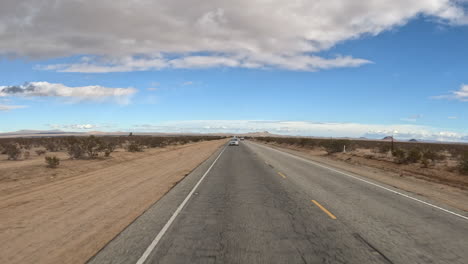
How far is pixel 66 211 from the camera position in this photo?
29.6ft

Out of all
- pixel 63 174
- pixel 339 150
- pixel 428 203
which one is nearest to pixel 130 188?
pixel 63 174

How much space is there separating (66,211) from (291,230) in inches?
236

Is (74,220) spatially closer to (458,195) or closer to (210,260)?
(210,260)

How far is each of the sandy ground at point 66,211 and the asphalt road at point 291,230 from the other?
0.59m

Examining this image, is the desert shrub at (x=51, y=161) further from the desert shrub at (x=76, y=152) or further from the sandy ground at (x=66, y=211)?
the desert shrub at (x=76, y=152)

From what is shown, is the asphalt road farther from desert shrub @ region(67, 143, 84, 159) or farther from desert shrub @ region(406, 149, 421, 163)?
desert shrub @ region(67, 143, 84, 159)

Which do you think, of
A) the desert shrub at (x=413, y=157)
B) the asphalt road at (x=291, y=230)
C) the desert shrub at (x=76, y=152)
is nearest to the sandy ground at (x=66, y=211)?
the asphalt road at (x=291, y=230)

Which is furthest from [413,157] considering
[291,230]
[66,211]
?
[66,211]

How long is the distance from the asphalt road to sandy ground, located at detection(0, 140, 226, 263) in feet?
1.94

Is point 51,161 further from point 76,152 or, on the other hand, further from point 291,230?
point 291,230

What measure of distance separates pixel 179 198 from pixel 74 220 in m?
3.35

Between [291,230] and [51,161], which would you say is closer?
[291,230]

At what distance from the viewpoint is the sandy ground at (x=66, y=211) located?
19.8 ft

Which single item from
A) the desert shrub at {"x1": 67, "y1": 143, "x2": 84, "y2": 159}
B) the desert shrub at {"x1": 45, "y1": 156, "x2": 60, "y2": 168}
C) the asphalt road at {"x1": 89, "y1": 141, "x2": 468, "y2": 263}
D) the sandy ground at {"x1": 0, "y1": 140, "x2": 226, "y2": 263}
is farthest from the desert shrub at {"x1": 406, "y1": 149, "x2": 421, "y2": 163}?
the desert shrub at {"x1": 67, "y1": 143, "x2": 84, "y2": 159}
